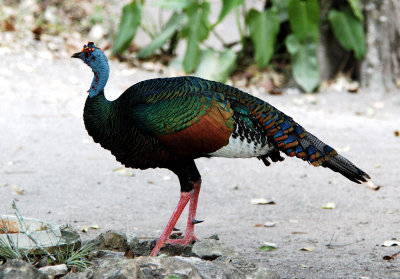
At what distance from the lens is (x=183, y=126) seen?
12.9 feet

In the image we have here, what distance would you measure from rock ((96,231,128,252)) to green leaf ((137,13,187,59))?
266 inches

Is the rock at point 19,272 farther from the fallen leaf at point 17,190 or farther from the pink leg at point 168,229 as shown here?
the fallen leaf at point 17,190

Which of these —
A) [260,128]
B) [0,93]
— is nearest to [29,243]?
[260,128]

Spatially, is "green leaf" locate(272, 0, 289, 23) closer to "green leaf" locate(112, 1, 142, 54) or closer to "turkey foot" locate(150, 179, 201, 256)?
"green leaf" locate(112, 1, 142, 54)

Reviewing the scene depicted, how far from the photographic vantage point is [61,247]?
12.1ft

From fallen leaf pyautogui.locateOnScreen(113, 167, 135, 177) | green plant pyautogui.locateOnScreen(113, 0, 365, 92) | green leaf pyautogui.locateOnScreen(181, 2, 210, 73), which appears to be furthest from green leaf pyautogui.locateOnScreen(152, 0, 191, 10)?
fallen leaf pyautogui.locateOnScreen(113, 167, 135, 177)

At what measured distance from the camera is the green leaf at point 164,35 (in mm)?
10523

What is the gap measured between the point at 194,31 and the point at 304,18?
1618 millimetres

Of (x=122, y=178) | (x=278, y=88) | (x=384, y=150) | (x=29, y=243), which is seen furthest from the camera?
(x=278, y=88)

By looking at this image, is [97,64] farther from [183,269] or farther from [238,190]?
[238,190]

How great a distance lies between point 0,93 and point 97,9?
3677 mm

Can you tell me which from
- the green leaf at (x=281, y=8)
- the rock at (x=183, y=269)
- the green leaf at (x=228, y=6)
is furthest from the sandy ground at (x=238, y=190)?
the green leaf at (x=281, y=8)

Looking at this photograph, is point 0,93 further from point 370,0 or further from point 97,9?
point 370,0

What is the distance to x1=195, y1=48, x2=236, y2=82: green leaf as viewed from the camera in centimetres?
996
